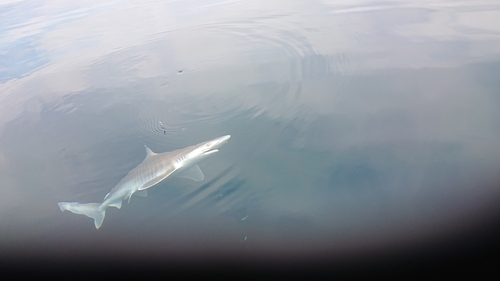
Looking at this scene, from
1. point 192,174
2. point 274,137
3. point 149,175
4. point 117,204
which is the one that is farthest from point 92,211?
point 274,137

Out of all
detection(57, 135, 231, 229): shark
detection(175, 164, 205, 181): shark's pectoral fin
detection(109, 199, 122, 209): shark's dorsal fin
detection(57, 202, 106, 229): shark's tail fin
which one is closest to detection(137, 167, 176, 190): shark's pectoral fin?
detection(57, 135, 231, 229): shark

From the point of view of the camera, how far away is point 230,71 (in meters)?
7.29

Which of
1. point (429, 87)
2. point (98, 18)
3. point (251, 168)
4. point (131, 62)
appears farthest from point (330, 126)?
point (98, 18)

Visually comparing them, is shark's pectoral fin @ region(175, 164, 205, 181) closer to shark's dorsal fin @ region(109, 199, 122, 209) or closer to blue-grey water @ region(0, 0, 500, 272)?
blue-grey water @ region(0, 0, 500, 272)

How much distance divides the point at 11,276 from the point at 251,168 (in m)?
3.32

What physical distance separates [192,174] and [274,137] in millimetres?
1507

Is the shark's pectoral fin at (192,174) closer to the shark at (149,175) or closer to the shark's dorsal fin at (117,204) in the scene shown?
the shark at (149,175)

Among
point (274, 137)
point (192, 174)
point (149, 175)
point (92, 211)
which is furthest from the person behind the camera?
point (274, 137)

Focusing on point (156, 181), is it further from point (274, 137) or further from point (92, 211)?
point (274, 137)

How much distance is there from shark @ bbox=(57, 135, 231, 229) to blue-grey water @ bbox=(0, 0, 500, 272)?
19 centimetres

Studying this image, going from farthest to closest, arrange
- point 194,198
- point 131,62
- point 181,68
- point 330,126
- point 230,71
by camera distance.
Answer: point 131,62, point 181,68, point 230,71, point 330,126, point 194,198

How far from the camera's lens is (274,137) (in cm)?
477

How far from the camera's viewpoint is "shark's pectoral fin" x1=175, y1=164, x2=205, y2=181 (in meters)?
4.11

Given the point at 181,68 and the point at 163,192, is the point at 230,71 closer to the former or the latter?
the point at 181,68
